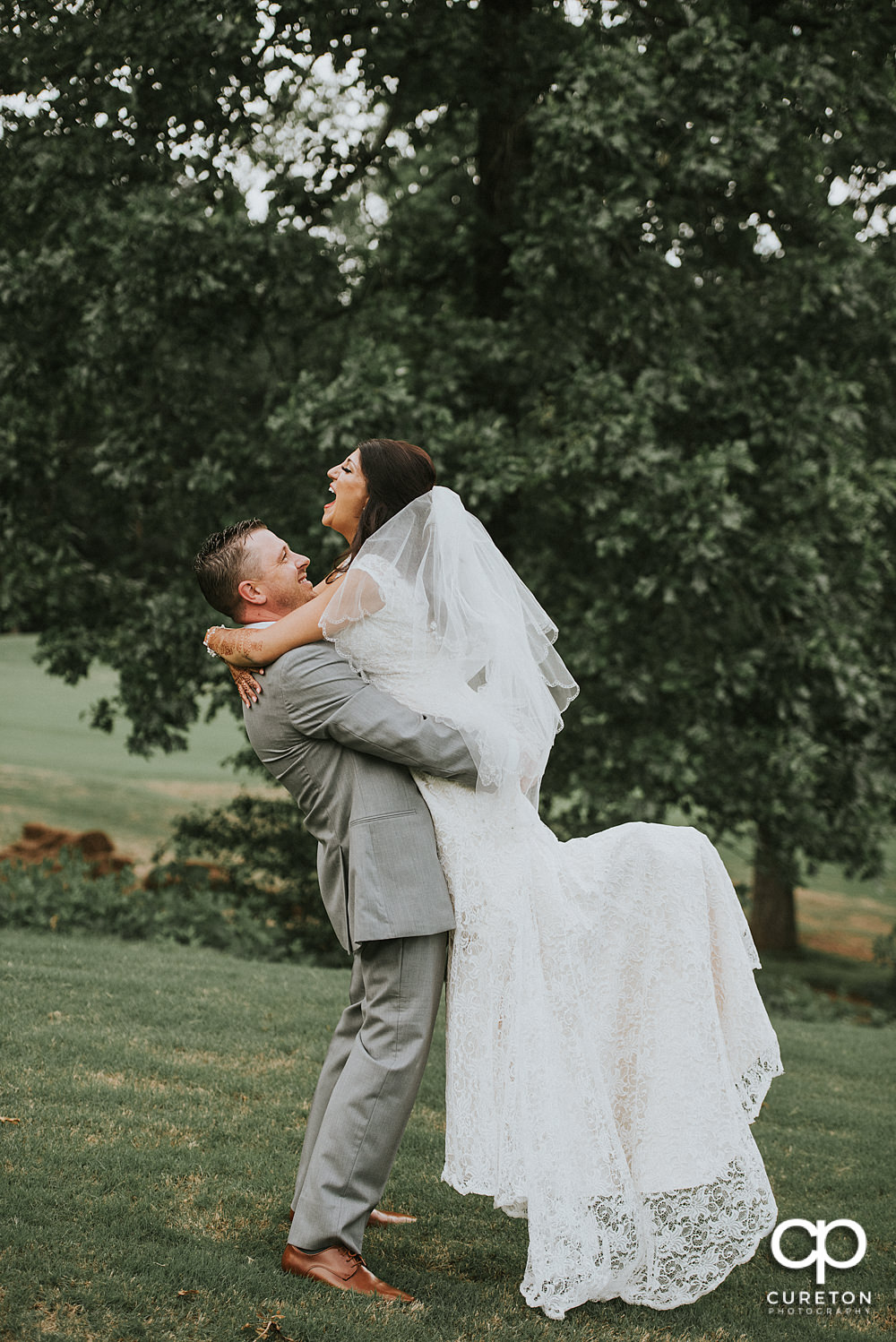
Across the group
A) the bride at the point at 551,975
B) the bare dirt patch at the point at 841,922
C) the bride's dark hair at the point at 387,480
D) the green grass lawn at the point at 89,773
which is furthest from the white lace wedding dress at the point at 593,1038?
the bare dirt patch at the point at 841,922

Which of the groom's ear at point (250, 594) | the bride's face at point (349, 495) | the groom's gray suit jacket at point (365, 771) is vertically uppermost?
the bride's face at point (349, 495)

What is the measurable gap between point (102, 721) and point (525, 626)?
291 inches

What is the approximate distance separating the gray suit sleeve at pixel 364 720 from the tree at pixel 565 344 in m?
4.89

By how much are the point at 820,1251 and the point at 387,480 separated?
9.50ft

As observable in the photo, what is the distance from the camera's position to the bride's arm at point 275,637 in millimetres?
3396

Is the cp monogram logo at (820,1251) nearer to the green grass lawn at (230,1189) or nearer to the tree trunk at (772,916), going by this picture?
the green grass lawn at (230,1189)

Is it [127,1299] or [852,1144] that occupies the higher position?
[127,1299]

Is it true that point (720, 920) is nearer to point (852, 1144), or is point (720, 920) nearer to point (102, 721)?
point (852, 1144)

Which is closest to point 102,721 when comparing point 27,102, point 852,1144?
point 27,102

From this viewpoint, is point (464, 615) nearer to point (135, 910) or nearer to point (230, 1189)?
point (230, 1189)

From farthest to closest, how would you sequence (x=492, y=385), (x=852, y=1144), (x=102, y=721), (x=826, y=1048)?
(x=102, y=721) → (x=492, y=385) → (x=826, y=1048) → (x=852, y=1144)

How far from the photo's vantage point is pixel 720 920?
3516 millimetres

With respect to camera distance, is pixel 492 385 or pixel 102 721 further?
pixel 102 721

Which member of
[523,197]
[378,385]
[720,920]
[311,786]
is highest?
[523,197]
